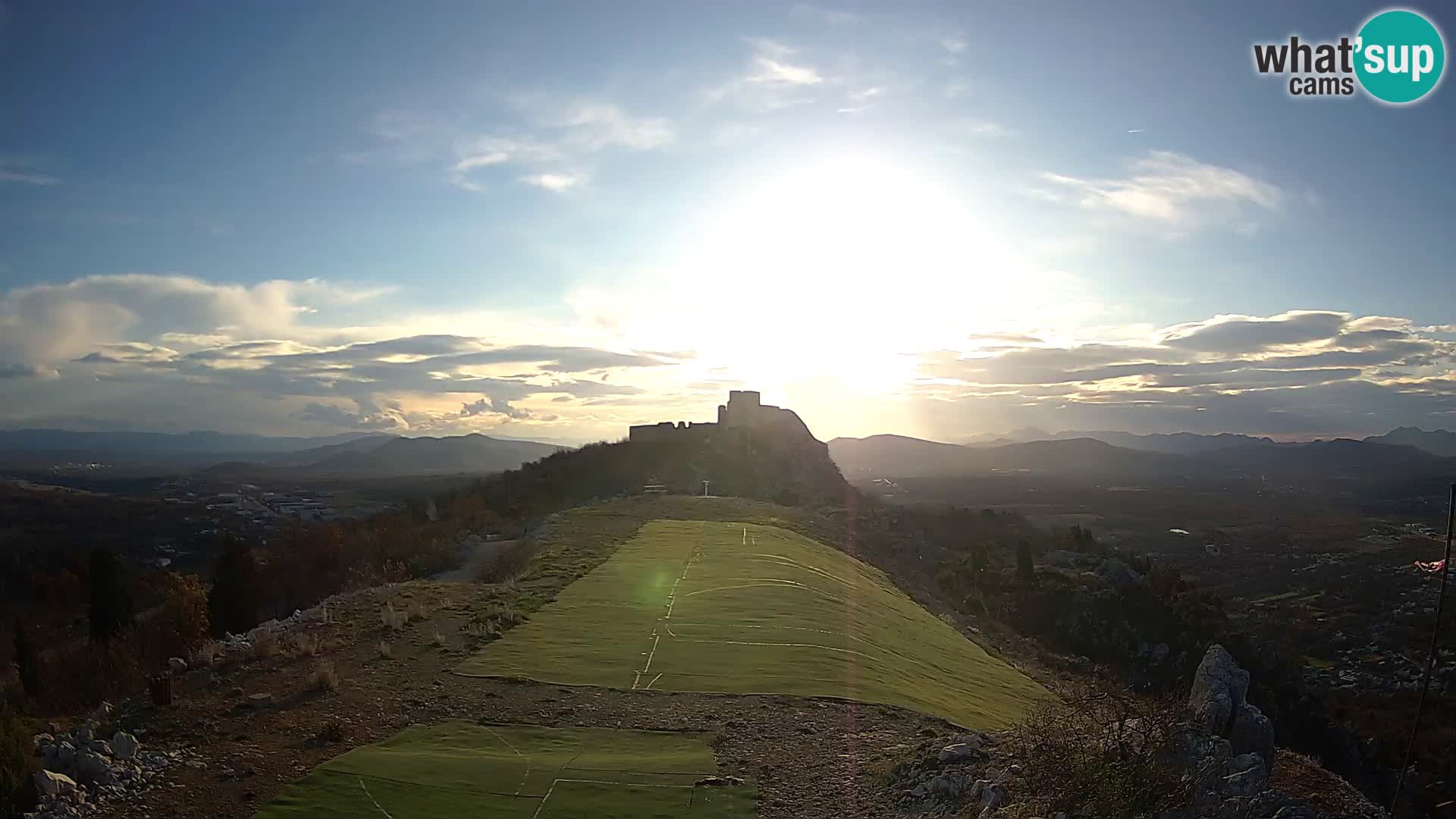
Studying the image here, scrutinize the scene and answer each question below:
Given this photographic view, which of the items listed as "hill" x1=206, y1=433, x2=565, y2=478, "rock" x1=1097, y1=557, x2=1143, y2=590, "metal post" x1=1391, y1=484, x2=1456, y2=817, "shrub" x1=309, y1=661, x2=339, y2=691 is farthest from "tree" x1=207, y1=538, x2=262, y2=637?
"hill" x1=206, y1=433, x2=565, y2=478

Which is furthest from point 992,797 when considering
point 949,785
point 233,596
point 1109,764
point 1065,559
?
point 1065,559

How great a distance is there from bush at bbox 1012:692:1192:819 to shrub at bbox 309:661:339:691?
25.9ft

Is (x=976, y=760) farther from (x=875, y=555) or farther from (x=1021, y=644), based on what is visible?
(x=875, y=555)

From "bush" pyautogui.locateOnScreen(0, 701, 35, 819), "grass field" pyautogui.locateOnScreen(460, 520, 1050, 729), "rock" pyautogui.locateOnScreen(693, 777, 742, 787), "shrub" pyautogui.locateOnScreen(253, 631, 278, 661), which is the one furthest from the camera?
"shrub" pyautogui.locateOnScreen(253, 631, 278, 661)

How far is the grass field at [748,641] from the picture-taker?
11.6 metres

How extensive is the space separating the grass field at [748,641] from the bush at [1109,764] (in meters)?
3.56

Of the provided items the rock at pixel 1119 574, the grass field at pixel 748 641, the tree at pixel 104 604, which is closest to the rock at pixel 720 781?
the grass field at pixel 748 641

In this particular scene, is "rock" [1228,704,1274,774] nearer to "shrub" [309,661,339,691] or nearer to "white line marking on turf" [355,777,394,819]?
"white line marking on turf" [355,777,394,819]

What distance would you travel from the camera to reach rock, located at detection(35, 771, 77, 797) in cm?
688

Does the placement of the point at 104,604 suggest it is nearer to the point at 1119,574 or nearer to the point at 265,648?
the point at 265,648

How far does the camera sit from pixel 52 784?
6906 mm

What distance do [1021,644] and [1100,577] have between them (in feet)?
44.1

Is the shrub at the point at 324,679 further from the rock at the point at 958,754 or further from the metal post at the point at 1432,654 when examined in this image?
the metal post at the point at 1432,654

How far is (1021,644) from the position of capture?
2839 centimetres
